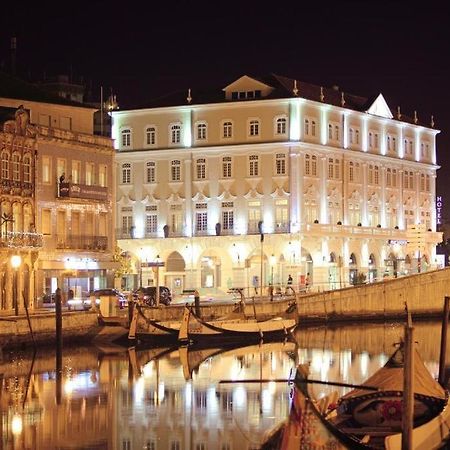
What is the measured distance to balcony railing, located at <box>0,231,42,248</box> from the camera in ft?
253

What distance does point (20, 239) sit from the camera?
7900cm

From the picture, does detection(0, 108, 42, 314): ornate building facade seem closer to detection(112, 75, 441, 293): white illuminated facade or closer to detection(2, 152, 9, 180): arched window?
detection(2, 152, 9, 180): arched window

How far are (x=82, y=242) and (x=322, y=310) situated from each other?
60.1 feet

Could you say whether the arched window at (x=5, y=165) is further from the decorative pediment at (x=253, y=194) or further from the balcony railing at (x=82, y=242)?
the decorative pediment at (x=253, y=194)

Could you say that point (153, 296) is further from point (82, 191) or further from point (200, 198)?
point (200, 198)

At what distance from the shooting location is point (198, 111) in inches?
4564

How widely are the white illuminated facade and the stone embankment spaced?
6.99 metres

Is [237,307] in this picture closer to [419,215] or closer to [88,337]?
[88,337]

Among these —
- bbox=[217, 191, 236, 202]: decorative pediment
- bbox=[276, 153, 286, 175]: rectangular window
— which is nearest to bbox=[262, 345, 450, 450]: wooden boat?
bbox=[276, 153, 286, 175]: rectangular window

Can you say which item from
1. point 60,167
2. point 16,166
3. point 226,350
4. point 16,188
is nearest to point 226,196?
point 60,167

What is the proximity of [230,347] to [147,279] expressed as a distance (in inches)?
1546

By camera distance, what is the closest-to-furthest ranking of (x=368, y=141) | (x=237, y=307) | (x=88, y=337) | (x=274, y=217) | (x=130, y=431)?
1. (x=130, y=431)
2. (x=88, y=337)
3. (x=237, y=307)
4. (x=274, y=217)
5. (x=368, y=141)

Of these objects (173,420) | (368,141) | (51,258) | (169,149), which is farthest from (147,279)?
(173,420)

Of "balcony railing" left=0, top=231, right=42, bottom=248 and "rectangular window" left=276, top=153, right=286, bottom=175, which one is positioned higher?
Result: "rectangular window" left=276, top=153, right=286, bottom=175
